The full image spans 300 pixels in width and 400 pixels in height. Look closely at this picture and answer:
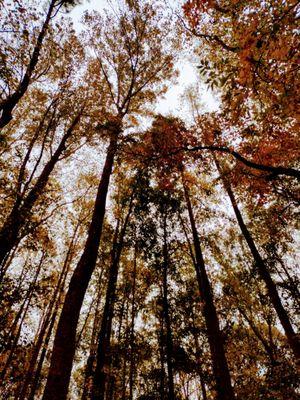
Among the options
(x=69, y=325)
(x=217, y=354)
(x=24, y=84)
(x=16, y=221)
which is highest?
(x=24, y=84)

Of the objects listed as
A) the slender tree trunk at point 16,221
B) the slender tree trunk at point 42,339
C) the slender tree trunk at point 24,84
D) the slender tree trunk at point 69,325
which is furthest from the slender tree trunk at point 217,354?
the slender tree trunk at point 42,339

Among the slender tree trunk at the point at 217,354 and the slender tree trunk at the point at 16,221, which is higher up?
the slender tree trunk at the point at 16,221

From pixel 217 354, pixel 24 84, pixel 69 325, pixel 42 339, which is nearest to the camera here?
pixel 69 325

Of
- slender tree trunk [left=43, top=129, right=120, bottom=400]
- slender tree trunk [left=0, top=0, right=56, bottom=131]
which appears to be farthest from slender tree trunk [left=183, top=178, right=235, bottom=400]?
slender tree trunk [left=0, top=0, right=56, bottom=131]

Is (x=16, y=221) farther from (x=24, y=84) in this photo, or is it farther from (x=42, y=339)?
(x=42, y=339)

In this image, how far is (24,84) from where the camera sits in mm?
7895

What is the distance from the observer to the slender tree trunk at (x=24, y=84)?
7238mm

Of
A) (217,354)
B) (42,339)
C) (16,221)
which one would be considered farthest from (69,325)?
(42,339)

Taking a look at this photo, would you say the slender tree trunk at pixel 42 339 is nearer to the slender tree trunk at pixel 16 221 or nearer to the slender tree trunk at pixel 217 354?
the slender tree trunk at pixel 16 221

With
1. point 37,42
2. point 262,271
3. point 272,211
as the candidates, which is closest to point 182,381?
point 262,271

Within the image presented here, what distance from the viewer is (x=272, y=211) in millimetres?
12680

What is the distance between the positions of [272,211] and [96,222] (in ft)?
30.0

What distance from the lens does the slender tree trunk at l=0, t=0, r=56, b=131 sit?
23.7 feet

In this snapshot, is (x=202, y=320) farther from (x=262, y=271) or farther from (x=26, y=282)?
(x=26, y=282)
